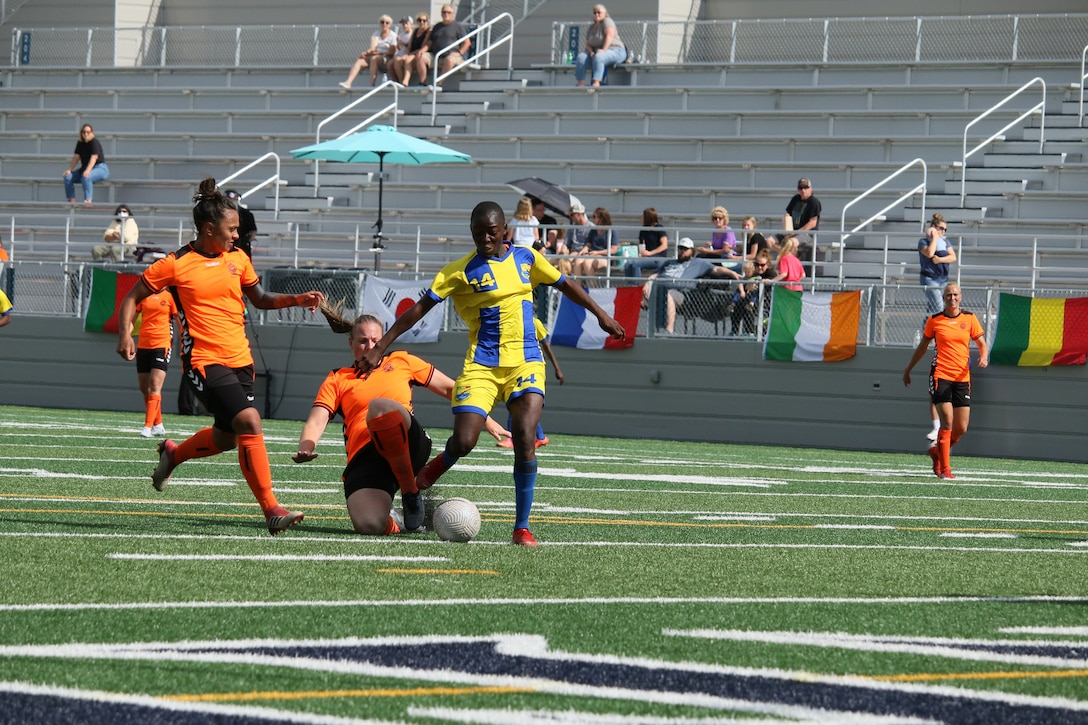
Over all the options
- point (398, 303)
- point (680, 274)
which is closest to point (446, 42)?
point (398, 303)

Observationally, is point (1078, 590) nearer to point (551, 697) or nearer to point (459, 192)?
point (551, 697)

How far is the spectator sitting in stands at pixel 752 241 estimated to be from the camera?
20266 millimetres

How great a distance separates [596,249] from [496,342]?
44.2 ft

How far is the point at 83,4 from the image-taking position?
35.3 meters

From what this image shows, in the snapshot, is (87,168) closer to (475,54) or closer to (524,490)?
(475,54)

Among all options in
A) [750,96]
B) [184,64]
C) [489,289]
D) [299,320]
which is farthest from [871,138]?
[489,289]

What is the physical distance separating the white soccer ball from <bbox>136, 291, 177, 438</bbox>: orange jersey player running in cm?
869

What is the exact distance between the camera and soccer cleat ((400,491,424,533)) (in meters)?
8.44

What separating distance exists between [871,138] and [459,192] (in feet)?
20.3

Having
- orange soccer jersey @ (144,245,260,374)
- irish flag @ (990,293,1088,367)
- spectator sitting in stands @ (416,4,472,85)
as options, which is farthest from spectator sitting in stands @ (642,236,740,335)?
orange soccer jersey @ (144,245,260,374)

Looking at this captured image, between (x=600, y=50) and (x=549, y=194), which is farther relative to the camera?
(x=600, y=50)

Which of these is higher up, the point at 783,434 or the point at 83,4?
the point at 83,4

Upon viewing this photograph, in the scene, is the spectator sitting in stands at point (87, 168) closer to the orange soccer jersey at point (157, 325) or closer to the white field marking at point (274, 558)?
the orange soccer jersey at point (157, 325)

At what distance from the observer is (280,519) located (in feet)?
25.9
